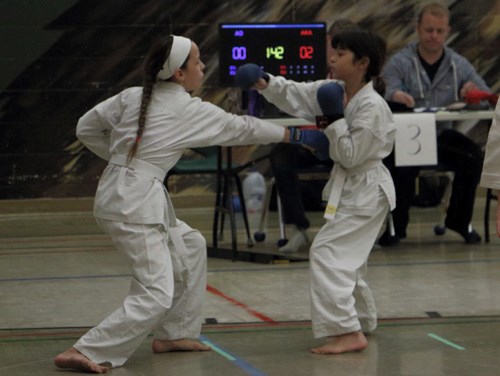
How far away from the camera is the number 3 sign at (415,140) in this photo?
26.8 feet

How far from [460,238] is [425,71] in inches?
49.9

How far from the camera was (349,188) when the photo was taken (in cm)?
535

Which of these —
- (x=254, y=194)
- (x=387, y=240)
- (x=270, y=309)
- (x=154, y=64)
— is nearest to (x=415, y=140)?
(x=387, y=240)

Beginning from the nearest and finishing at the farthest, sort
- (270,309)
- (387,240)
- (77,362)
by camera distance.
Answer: (77,362), (270,309), (387,240)

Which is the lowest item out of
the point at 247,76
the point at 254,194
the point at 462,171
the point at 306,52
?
the point at 254,194

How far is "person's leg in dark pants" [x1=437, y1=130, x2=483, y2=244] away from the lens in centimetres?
875

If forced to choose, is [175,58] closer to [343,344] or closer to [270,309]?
[343,344]

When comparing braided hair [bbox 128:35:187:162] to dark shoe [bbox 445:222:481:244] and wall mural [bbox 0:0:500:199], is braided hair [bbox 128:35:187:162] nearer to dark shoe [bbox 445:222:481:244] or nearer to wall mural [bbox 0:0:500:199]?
dark shoe [bbox 445:222:481:244]

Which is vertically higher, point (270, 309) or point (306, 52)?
point (306, 52)

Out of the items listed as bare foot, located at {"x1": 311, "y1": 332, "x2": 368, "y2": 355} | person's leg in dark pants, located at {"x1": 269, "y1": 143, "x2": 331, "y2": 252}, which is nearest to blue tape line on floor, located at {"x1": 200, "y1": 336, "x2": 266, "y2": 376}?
bare foot, located at {"x1": 311, "y1": 332, "x2": 368, "y2": 355}

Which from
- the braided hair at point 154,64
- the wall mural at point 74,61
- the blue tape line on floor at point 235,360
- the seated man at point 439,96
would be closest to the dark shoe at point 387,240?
the seated man at point 439,96

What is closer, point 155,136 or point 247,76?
point 155,136

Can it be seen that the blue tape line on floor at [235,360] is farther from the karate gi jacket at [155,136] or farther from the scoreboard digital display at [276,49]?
the scoreboard digital display at [276,49]

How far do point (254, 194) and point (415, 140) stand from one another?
2672 mm
